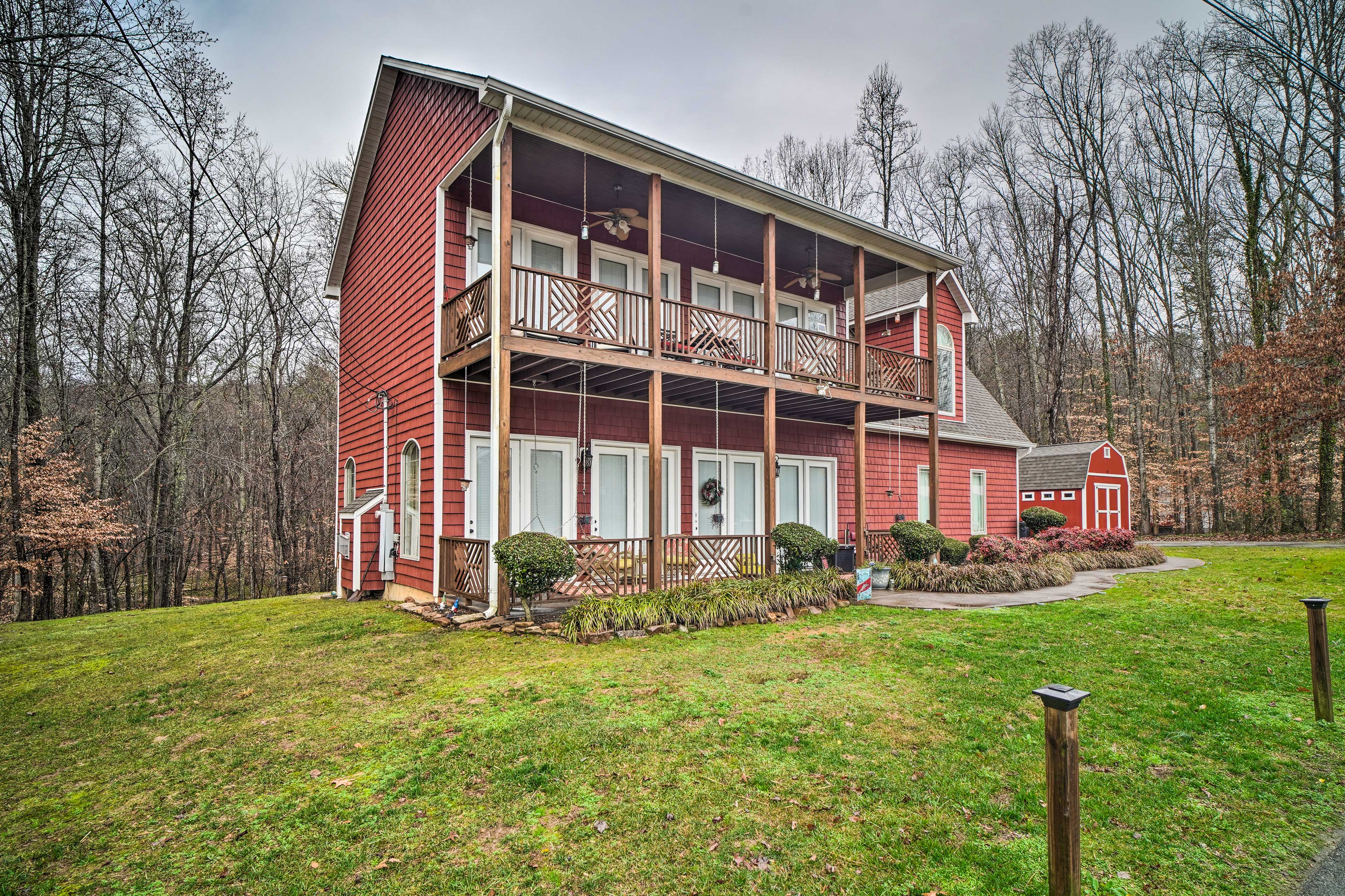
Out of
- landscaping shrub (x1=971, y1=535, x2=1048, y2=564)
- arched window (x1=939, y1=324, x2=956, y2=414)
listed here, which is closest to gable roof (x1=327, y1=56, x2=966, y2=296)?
arched window (x1=939, y1=324, x2=956, y2=414)

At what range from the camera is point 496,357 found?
7.88 metres

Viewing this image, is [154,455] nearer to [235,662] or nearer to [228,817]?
[235,662]

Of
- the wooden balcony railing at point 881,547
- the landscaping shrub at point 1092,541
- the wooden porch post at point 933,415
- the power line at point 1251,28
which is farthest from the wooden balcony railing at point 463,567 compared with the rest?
the landscaping shrub at point 1092,541

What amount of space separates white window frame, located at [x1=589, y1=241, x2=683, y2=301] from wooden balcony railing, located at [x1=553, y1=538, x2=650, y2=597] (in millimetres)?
4495

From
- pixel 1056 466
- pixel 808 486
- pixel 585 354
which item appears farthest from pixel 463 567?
pixel 1056 466

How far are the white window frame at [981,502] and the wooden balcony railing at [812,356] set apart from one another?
801 centimetres

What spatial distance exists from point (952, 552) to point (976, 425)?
7748 mm

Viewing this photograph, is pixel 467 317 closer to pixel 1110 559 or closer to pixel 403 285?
pixel 403 285

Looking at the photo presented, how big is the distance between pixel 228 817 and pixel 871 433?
14.6 meters

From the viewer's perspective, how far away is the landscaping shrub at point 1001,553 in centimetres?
1230

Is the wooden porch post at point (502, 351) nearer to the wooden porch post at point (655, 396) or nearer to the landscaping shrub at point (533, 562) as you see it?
the landscaping shrub at point (533, 562)

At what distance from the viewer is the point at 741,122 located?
30.8m

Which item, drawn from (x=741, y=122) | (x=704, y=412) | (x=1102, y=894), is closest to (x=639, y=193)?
(x=704, y=412)

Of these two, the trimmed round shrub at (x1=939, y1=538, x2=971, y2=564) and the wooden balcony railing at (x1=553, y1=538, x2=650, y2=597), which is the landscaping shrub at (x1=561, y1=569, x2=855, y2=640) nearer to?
the wooden balcony railing at (x1=553, y1=538, x2=650, y2=597)
